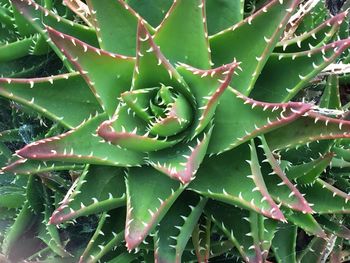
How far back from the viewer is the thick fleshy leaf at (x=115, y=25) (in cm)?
108

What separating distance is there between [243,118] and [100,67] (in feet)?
0.98

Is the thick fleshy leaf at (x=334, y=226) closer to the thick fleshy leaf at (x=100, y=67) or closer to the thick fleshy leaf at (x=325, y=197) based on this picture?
the thick fleshy leaf at (x=325, y=197)

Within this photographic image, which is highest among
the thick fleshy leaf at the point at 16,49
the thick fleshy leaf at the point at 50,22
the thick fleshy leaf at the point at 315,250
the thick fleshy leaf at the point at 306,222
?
the thick fleshy leaf at the point at 50,22

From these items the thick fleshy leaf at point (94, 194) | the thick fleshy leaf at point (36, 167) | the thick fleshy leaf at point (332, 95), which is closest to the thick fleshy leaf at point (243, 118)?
the thick fleshy leaf at point (94, 194)

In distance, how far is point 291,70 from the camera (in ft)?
3.76

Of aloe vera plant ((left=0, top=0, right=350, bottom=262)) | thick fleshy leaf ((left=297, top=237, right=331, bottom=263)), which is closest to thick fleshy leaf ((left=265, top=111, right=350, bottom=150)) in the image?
aloe vera plant ((left=0, top=0, right=350, bottom=262))

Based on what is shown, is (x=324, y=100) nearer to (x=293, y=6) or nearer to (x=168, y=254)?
(x=293, y=6)

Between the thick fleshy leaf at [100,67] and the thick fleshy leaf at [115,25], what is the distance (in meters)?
0.08

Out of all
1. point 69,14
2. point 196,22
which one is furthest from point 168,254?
point 69,14

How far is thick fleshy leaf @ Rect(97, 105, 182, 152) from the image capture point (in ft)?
3.10

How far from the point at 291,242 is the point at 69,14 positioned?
88 centimetres

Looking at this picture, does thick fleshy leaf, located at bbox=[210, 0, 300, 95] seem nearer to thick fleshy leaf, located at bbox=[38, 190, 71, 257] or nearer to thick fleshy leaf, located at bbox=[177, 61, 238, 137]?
thick fleshy leaf, located at bbox=[177, 61, 238, 137]

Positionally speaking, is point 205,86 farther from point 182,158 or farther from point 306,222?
point 306,222

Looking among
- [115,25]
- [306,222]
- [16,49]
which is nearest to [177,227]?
[306,222]
